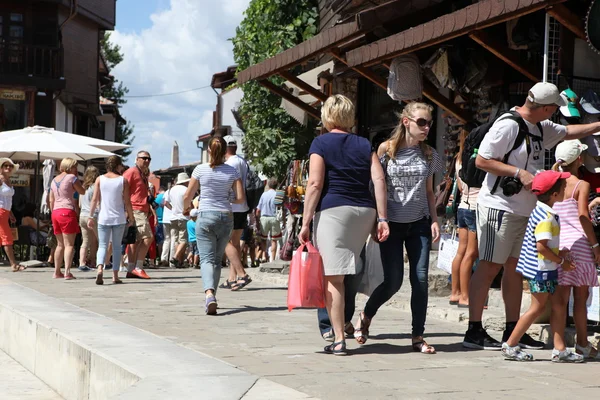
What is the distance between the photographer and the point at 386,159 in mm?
6969

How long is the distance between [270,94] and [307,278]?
759 inches

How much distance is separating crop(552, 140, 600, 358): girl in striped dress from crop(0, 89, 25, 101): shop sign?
1216 inches

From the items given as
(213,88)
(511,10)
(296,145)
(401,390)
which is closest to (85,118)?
(213,88)

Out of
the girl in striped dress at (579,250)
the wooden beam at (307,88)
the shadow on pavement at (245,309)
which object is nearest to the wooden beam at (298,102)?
the wooden beam at (307,88)

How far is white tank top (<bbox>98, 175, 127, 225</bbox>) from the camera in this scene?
12.9 meters

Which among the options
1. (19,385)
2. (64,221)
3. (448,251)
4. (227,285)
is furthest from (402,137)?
(64,221)

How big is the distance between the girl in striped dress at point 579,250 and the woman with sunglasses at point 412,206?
35.6 inches

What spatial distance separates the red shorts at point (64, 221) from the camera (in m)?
14.0

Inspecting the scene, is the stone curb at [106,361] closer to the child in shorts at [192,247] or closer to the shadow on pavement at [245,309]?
the shadow on pavement at [245,309]

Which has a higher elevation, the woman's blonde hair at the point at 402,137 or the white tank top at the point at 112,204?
the woman's blonde hair at the point at 402,137

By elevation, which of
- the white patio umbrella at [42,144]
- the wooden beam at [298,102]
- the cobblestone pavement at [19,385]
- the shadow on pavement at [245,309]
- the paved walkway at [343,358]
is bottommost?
the cobblestone pavement at [19,385]

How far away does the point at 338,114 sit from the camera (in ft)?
22.0

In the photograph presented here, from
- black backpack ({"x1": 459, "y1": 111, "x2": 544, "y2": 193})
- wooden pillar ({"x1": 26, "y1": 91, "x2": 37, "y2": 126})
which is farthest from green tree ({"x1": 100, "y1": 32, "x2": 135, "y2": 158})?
black backpack ({"x1": 459, "y1": 111, "x2": 544, "y2": 193})

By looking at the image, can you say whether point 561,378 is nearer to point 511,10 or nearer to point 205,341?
point 205,341
